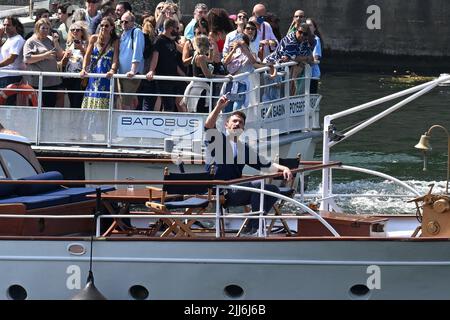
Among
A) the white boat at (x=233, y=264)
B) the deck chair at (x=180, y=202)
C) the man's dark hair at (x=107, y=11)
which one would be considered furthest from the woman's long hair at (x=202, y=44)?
the white boat at (x=233, y=264)

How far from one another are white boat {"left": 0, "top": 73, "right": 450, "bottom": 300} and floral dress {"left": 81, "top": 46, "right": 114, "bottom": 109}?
528cm

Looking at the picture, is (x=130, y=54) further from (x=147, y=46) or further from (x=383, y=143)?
(x=383, y=143)

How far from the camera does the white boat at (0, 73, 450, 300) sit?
43.5ft

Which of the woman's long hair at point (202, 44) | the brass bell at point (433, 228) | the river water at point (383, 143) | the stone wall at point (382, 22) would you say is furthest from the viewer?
the stone wall at point (382, 22)

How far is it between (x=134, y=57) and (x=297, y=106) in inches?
142

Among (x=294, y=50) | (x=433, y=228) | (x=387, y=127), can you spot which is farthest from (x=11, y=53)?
(x=387, y=127)

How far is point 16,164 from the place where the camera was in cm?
1434

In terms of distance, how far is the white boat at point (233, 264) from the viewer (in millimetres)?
13273

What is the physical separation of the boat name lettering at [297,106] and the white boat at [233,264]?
7392 mm

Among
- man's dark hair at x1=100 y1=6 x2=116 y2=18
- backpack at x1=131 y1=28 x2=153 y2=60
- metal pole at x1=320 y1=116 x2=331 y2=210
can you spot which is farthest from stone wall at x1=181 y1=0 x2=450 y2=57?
metal pole at x1=320 y1=116 x2=331 y2=210

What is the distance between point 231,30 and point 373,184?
4.55 metres

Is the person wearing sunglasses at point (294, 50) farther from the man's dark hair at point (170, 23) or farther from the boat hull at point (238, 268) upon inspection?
the boat hull at point (238, 268)

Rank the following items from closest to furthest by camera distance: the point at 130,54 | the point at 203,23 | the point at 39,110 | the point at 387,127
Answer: the point at 130,54 < the point at 39,110 < the point at 203,23 < the point at 387,127

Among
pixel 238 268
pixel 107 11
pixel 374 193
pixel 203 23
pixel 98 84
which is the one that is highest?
pixel 107 11
